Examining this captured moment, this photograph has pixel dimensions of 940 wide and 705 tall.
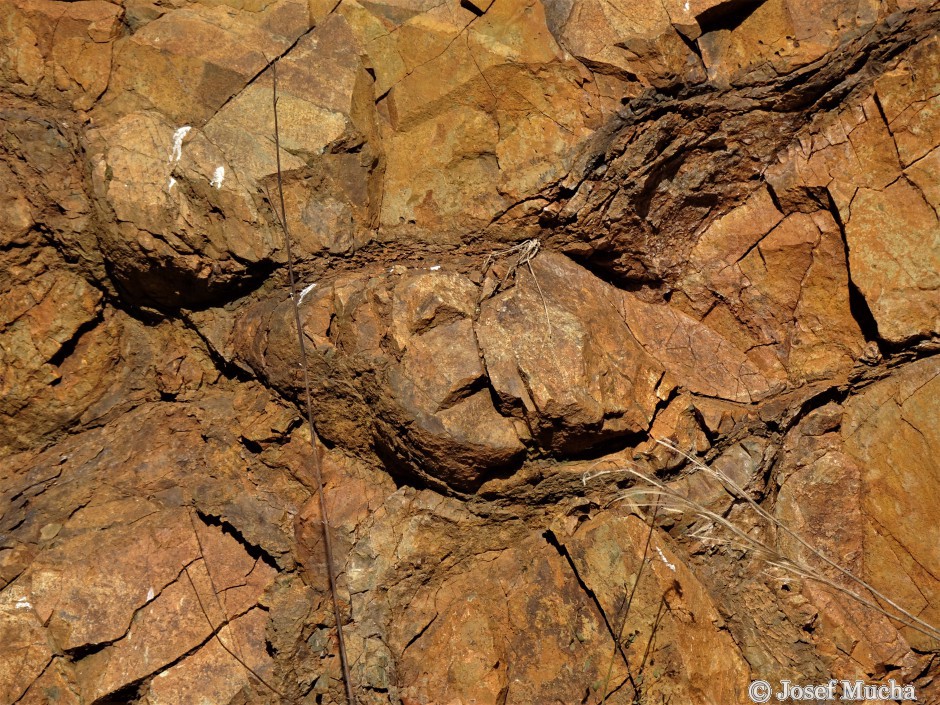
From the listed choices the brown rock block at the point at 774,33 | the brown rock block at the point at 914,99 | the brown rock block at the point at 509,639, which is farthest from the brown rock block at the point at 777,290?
the brown rock block at the point at 509,639

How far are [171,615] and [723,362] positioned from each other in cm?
278

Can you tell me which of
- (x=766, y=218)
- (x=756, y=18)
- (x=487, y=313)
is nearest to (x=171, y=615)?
(x=487, y=313)

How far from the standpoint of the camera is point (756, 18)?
11.0 feet

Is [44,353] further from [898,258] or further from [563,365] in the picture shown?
[898,258]

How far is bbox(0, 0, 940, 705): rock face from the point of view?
9.72 ft

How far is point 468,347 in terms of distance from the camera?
316cm

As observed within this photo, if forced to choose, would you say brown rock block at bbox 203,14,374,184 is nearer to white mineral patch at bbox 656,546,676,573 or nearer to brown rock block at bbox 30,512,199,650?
brown rock block at bbox 30,512,199,650

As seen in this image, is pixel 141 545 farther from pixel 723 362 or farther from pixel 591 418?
pixel 723 362

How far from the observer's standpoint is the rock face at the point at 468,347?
296cm

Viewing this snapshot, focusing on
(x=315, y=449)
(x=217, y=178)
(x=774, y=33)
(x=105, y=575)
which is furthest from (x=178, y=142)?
(x=774, y=33)

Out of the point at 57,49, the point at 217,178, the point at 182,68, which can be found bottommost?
the point at 217,178

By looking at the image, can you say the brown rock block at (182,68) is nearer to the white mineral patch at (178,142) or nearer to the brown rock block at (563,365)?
the white mineral patch at (178,142)

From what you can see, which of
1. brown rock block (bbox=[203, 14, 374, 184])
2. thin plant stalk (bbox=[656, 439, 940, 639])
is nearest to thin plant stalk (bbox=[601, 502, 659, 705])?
thin plant stalk (bbox=[656, 439, 940, 639])

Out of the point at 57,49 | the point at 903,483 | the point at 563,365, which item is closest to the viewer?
the point at 903,483
